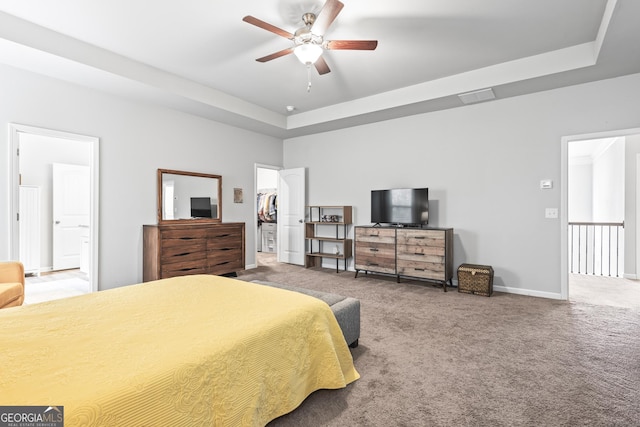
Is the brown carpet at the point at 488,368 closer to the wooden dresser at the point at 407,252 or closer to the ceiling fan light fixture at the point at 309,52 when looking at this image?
the wooden dresser at the point at 407,252

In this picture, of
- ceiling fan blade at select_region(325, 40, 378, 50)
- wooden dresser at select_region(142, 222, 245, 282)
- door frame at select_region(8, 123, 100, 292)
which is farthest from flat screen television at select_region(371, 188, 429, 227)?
door frame at select_region(8, 123, 100, 292)

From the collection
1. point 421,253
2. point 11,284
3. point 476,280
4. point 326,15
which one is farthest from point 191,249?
point 476,280

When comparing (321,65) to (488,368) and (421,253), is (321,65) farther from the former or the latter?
(488,368)

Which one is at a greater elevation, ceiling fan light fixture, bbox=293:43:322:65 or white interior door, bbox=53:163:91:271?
ceiling fan light fixture, bbox=293:43:322:65

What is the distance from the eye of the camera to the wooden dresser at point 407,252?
4340 mm

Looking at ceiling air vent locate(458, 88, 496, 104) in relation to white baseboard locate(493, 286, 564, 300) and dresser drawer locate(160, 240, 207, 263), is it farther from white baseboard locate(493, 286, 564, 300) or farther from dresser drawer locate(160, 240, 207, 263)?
dresser drawer locate(160, 240, 207, 263)

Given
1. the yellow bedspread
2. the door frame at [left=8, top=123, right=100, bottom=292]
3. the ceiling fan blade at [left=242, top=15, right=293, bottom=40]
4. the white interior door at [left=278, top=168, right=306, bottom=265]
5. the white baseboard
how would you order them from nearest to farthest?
the yellow bedspread, the ceiling fan blade at [left=242, top=15, right=293, bottom=40], the door frame at [left=8, top=123, right=100, bottom=292], the white baseboard, the white interior door at [left=278, top=168, right=306, bottom=265]

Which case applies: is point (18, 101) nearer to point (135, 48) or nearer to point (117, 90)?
point (117, 90)

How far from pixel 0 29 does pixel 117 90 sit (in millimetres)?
1200

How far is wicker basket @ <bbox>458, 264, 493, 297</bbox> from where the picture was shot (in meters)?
4.05

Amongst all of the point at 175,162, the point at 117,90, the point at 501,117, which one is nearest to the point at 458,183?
the point at 501,117

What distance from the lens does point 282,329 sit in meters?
1.64

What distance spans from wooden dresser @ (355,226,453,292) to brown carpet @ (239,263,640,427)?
706 millimetres

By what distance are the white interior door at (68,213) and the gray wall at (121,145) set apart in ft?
6.88
